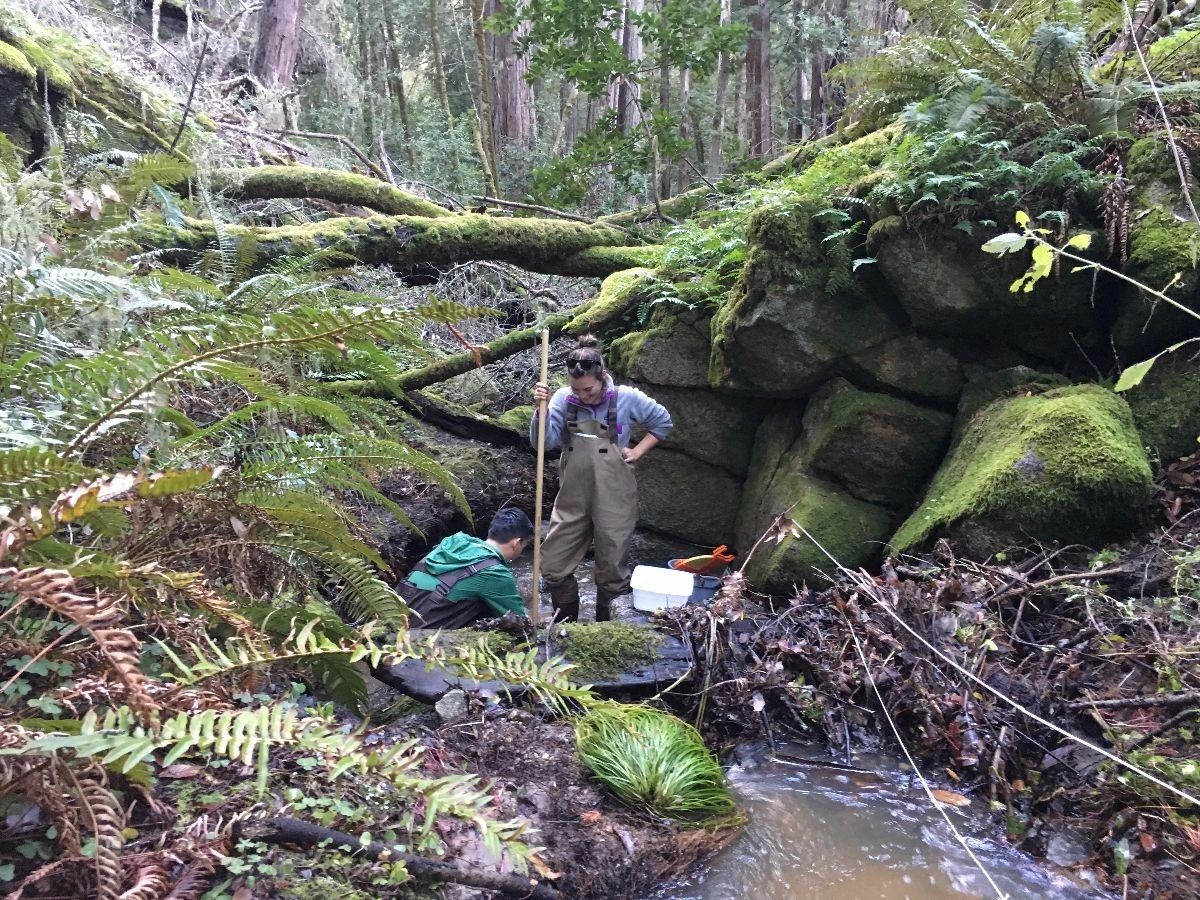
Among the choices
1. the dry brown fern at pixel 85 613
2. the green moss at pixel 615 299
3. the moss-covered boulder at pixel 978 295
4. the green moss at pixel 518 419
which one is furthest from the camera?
the green moss at pixel 518 419

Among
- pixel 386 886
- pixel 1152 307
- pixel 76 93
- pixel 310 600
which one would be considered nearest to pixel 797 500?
pixel 1152 307

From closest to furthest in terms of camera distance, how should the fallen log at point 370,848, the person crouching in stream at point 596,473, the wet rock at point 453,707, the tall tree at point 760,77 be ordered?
1. the fallen log at point 370,848
2. the wet rock at point 453,707
3. the person crouching in stream at point 596,473
4. the tall tree at point 760,77

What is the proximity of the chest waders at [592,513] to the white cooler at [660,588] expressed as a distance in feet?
1.33

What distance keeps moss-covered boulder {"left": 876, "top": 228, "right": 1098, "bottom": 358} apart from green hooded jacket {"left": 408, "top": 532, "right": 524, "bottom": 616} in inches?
128

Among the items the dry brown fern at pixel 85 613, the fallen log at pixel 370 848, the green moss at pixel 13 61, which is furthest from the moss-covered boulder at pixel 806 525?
the green moss at pixel 13 61

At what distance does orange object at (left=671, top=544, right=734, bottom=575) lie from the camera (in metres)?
5.73

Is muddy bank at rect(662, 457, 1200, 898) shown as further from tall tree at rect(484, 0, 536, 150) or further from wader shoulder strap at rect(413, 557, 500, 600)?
tall tree at rect(484, 0, 536, 150)

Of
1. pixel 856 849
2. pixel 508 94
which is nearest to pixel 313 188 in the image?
pixel 856 849

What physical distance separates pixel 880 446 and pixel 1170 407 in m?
1.67

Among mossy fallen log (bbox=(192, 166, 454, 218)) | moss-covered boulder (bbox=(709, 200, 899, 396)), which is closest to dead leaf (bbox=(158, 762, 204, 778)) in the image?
moss-covered boulder (bbox=(709, 200, 899, 396))

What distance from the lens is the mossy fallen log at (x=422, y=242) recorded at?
18.0 feet

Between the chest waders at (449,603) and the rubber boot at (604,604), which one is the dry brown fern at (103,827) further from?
the rubber boot at (604,604)

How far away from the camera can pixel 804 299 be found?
549 centimetres

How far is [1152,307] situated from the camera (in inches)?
167
